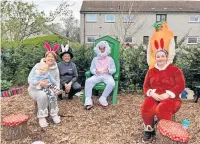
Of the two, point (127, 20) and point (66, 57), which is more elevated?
point (127, 20)

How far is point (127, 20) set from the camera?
1750 centimetres

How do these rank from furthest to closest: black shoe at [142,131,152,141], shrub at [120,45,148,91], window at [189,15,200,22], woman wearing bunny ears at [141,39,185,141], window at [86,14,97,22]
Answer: window at [189,15,200,22] < window at [86,14,97,22] < shrub at [120,45,148,91] < black shoe at [142,131,152,141] < woman wearing bunny ears at [141,39,185,141]

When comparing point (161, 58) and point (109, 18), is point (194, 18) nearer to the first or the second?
point (109, 18)

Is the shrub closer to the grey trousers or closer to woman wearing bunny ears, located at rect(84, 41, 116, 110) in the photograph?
woman wearing bunny ears, located at rect(84, 41, 116, 110)

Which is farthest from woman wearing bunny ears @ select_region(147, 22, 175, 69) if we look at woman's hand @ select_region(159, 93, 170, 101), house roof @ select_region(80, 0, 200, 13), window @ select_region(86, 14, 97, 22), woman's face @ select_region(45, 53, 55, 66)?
window @ select_region(86, 14, 97, 22)

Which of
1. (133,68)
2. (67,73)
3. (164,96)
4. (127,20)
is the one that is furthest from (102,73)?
(127,20)

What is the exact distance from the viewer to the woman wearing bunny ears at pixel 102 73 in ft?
16.5

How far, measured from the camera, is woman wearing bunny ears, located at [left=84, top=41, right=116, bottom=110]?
5020 millimetres

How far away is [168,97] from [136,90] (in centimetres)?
262

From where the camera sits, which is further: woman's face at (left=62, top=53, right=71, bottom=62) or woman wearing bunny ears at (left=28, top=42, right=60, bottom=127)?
woman's face at (left=62, top=53, right=71, bottom=62)

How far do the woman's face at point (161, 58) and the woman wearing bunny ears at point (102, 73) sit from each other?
157cm

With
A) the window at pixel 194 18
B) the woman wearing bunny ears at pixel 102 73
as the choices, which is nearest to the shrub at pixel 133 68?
the woman wearing bunny ears at pixel 102 73

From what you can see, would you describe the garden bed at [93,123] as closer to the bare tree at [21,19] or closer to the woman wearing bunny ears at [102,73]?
the woman wearing bunny ears at [102,73]

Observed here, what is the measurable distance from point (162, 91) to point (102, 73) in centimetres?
174
